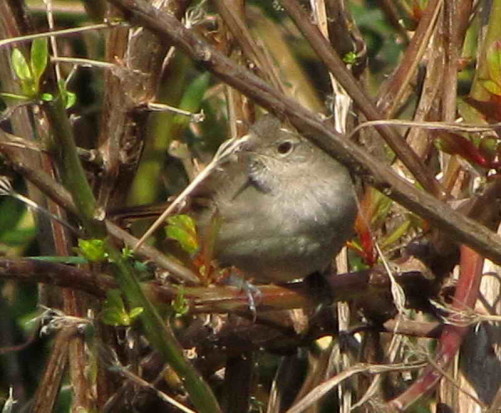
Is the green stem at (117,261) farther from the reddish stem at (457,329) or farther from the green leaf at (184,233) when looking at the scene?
the reddish stem at (457,329)

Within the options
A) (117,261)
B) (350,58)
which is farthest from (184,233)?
(350,58)

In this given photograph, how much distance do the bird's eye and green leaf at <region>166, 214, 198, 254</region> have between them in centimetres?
95

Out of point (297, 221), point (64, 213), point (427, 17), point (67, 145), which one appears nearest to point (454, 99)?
point (427, 17)

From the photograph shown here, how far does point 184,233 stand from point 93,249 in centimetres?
33

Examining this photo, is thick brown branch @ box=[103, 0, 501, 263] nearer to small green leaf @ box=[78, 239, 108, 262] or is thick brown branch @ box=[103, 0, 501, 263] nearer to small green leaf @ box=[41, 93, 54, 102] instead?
small green leaf @ box=[41, 93, 54, 102]

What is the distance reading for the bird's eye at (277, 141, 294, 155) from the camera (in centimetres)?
311

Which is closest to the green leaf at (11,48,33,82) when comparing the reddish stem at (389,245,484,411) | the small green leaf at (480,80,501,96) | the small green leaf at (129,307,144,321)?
the small green leaf at (129,307,144,321)

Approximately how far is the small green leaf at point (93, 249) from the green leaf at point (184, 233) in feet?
0.92

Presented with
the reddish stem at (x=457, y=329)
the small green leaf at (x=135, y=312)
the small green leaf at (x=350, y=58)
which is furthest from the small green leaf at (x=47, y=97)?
the small green leaf at (x=350, y=58)

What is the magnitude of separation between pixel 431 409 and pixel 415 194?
1385 millimetres

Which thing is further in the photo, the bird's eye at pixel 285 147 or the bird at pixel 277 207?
the bird's eye at pixel 285 147

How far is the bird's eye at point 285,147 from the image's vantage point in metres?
3.11

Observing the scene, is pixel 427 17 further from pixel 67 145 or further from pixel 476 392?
pixel 67 145

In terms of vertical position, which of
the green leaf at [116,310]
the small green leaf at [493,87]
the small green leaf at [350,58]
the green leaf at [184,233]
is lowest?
the green leaf at [116,310]
